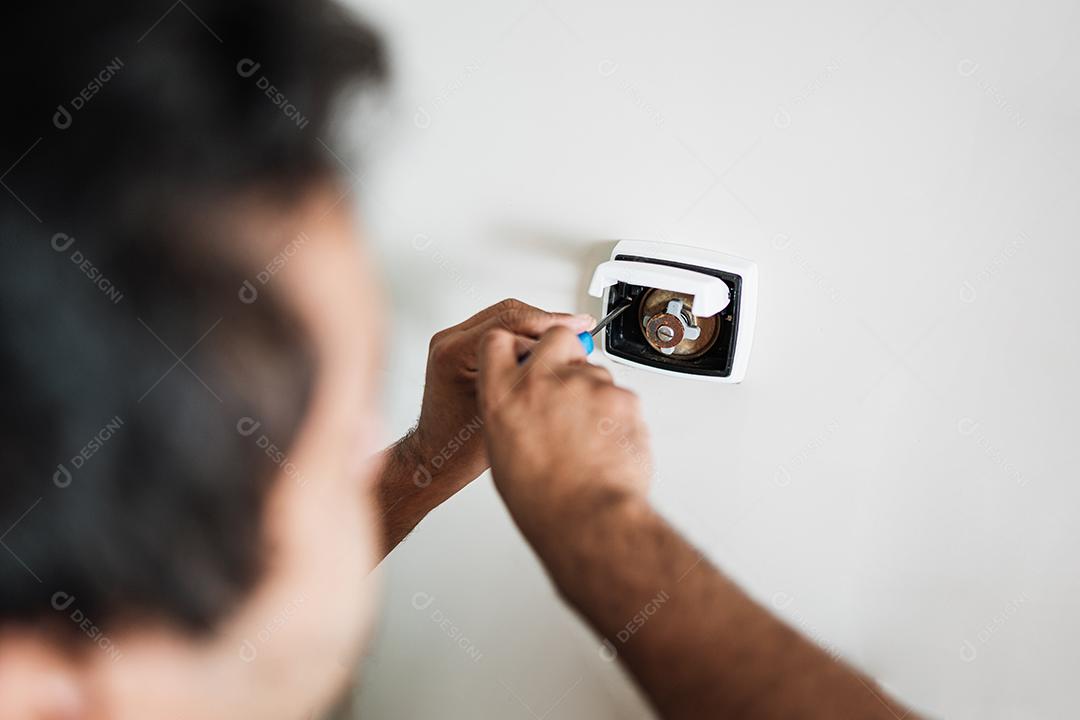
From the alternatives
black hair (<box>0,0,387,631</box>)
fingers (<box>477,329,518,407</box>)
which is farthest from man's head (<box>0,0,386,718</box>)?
fingers (<box>477,329,518,407</box>)

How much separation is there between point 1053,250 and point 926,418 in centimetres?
16

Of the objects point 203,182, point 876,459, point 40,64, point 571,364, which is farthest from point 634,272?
point 40,64

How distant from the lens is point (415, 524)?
33.9 inches

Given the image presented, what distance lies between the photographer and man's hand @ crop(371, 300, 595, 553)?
0.64 m

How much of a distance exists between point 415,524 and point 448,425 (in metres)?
0.17

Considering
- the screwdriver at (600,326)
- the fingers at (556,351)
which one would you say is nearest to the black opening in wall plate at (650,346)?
the screwdriver at (600,326)

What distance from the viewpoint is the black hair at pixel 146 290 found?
673 millimetres

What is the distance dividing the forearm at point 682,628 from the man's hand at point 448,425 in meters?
0.16

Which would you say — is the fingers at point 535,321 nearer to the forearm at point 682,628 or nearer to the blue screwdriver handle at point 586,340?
the blue screwdriver handle at point 586,340

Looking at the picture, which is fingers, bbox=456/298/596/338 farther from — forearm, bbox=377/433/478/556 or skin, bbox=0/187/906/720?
forearm, bbox=377/433/478/556

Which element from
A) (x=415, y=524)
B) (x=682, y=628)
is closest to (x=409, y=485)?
(x=415, y=524)

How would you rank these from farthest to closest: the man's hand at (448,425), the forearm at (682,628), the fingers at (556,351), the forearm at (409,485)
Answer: the forearm at (409,485) < the man's hand at (448,425) < the fingers at (556,351) < the forearm at (682,628)

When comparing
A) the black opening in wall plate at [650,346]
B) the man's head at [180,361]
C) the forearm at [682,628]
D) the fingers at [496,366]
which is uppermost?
the black opening in wall plate at [650,346]

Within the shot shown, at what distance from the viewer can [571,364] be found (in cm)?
53
